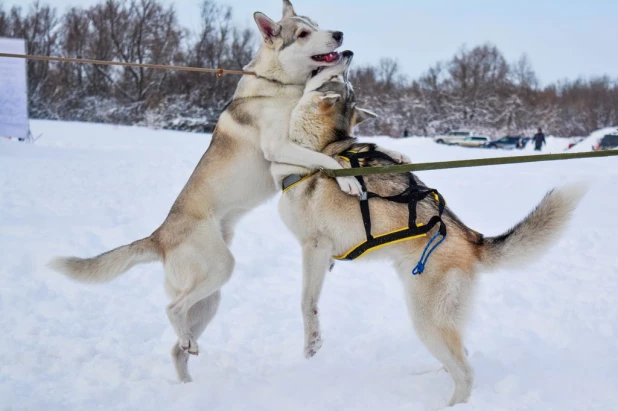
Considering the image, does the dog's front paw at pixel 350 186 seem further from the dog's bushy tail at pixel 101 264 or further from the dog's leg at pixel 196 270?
the dog's bushy tail at pixel 101 264

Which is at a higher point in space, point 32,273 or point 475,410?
point 475,410

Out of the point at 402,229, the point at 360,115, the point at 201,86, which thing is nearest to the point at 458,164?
the point at 402,229

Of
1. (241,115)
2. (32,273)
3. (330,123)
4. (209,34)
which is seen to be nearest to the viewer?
(330,123)

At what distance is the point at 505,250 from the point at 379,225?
2.67 feet

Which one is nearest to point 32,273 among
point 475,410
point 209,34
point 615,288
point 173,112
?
point 475,410

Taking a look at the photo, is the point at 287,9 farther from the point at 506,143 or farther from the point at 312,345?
the point at 506,143

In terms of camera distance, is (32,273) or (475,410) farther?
(32,273)

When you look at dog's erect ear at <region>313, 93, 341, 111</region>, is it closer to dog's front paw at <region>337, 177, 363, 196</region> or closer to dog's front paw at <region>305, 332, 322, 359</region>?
dog's front paw at <region>337, 177, 363, 196</region>

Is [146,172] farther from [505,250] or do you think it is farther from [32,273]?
[505,250]

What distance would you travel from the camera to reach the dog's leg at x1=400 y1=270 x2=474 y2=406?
11.7ft

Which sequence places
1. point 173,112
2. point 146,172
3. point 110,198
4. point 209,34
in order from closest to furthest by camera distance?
point 110,198, point 146,172, point 173,112, point 209,34

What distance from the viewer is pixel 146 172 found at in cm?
1431

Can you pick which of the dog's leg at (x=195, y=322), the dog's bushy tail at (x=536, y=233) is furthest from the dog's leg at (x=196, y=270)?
the dog's bushy tail at (x=536, y=233)

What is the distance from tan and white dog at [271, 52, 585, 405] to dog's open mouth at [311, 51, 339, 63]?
0.08 m
